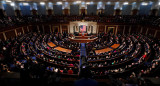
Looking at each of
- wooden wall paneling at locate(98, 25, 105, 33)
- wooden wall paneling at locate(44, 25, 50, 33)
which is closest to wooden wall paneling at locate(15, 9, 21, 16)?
wooden wall paneling at locate(44, 25, 50, 33)

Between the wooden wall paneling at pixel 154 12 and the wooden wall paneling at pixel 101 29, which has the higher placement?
the wooden wall paneling at pixel 154 12

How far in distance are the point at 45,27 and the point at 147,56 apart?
2753 centimetres

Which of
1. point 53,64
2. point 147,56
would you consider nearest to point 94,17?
point 147,56

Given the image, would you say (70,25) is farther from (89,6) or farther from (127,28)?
(127,28)

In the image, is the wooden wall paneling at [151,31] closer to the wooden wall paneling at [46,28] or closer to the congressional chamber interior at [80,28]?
Result: the congressional chamber interior at [80,28]

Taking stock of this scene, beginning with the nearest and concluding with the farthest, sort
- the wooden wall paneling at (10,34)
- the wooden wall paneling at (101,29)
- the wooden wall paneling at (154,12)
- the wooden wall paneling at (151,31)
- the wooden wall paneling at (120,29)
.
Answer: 1. the wooden wall paneling at (10,34)
2. the wooden wall paneling at (151,31)
3. the wooden wall paneling at (154,12)
4. the wooden wall paneling at (120,29)
5. the wooden wall paneling at (101,29)

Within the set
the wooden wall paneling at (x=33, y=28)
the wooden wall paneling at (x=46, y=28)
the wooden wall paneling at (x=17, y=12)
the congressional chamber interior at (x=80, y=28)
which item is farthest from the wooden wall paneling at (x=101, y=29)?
the wooden wall paneling at (x=17, y=12)

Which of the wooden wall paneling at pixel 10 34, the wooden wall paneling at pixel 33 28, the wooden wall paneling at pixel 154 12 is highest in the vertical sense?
the wooden wall paneling at pixel 154 12

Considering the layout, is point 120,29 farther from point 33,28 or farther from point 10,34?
point 10,34

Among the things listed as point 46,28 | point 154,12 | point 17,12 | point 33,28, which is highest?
point 17,12

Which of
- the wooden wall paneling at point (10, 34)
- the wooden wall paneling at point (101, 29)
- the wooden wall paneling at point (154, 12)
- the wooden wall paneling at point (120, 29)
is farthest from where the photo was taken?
the wooden wall paneling at point (101, 29)

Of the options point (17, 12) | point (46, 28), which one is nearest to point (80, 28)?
point (46, 28)

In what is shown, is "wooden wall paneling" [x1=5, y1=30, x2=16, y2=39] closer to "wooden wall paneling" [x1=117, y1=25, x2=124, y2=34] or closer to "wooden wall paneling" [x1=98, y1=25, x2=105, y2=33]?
"wooden wall paneling" [x1=98, y1=25, x2=105, y2=33]

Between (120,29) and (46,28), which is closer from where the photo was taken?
(120,29)
